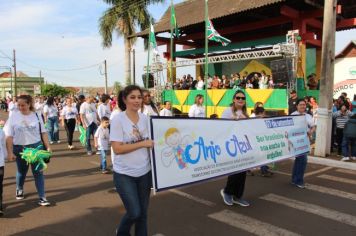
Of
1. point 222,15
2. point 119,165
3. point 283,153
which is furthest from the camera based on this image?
point 222,15

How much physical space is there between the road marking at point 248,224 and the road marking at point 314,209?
986 millimetres

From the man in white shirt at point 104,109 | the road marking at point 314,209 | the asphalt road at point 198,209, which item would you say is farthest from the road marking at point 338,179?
the man in white shirt at point 104,109

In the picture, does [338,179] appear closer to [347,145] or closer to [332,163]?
[332,163]

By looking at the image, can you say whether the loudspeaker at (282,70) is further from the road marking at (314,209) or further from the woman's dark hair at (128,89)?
the woman's dark hair at (128,89)

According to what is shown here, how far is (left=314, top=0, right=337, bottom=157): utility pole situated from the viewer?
404 inches

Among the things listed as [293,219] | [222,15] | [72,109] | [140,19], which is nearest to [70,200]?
[293,219]

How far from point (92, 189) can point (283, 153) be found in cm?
361

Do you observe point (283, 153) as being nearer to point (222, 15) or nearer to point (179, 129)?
point (179, 129)

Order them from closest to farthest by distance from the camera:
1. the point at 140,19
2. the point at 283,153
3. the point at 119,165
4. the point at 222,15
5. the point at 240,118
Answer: the point at 119,165, the point at 240,118, the point at 283,153, the point at 222,15, the point at 140,19

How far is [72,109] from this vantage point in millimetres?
12359

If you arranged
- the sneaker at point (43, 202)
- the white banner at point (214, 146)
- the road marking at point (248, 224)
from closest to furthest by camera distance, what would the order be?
the white banner at point (214, 146) → the road marking at point (248, 224) → the sneaker at point (43, 202)

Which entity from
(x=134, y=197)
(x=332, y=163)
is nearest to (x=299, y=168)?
(x=332, y=163)

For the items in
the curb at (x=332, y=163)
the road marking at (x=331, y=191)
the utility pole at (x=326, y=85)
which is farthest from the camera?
the utility pole at (x=326, y=85)

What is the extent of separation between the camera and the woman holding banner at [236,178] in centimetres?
577
